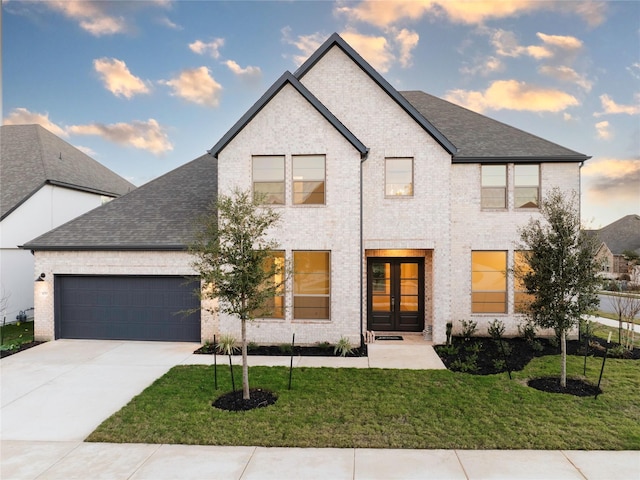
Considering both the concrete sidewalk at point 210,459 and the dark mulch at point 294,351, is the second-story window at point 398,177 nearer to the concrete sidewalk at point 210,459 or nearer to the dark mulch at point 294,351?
the dark mulch at point 294,351

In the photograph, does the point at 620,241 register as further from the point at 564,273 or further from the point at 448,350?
the point at 564,273

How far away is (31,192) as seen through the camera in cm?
1705

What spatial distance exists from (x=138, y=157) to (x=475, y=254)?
82.3 feet

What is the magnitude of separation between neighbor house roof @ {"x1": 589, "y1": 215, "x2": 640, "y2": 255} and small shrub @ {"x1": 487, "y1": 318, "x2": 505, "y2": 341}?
157 feet

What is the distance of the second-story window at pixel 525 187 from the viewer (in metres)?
13.4

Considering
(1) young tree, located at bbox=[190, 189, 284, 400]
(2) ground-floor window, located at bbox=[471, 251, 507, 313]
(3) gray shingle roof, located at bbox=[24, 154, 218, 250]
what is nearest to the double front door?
(2) ground-floor window, located at bbox=[471, 251, 507, 313]

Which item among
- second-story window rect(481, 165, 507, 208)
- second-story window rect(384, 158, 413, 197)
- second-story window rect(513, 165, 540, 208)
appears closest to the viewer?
second-story window rect(384, 158, 413, 197)

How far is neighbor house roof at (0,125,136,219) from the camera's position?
57.1 feet

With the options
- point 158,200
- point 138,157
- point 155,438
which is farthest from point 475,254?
point 138,157

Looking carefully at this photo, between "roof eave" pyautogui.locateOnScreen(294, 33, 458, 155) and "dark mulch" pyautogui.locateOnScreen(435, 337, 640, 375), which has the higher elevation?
"roof eave" pyautogui.locateOnScreen(294, 33, 458, 155)

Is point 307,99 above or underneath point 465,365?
above

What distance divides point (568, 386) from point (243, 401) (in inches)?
292

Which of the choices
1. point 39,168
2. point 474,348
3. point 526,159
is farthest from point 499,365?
point 39,168

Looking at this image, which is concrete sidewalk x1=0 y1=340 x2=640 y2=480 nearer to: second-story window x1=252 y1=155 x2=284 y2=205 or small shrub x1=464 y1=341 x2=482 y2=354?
small shrub x1=464 y1=341 x2=482 y2=354
